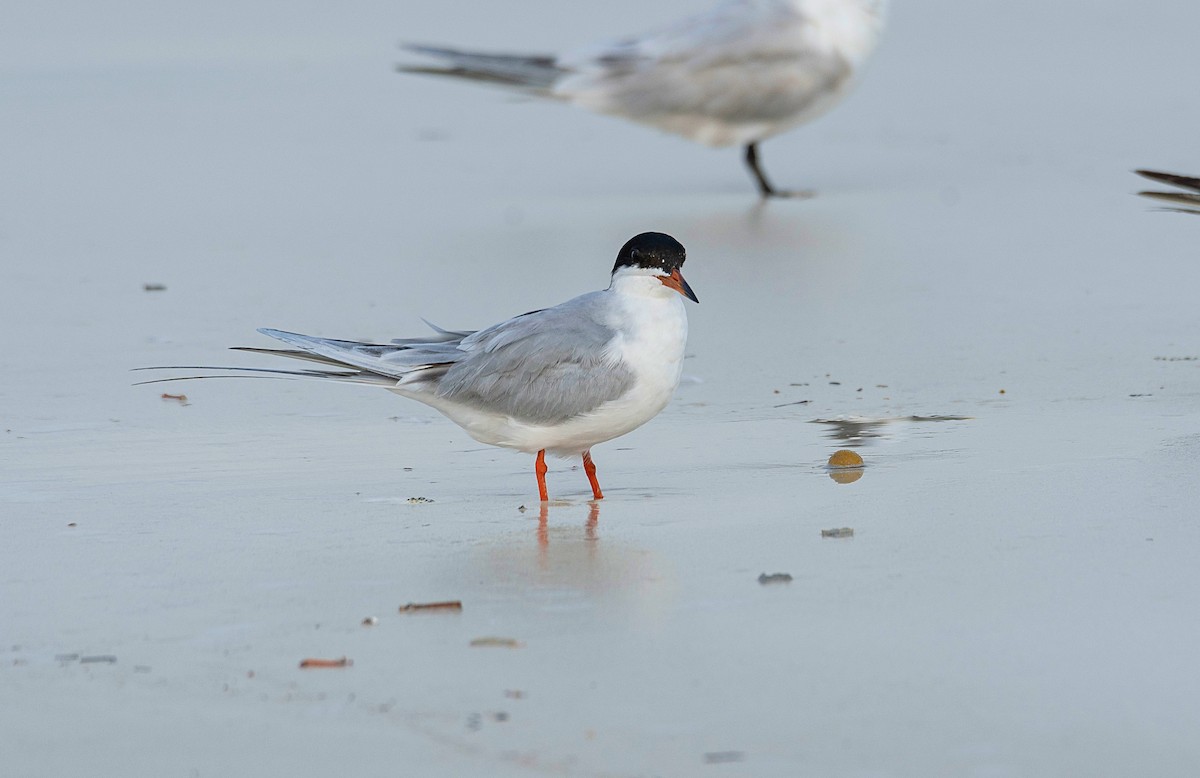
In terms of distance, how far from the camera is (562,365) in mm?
4125

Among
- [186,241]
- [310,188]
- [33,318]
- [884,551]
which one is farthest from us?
[310,188]

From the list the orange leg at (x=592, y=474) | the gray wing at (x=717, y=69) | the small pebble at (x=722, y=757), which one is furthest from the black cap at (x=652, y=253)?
the gray wing at (x=717, y=69)

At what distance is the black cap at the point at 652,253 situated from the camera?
13.8ft

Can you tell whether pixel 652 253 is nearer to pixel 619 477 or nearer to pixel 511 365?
pixel 511 365

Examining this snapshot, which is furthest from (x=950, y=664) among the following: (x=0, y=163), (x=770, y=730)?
(x=0, y=163)

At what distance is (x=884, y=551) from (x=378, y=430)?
5.80 ft

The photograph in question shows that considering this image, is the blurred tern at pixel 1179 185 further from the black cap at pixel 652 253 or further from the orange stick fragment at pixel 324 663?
the orange stick fragment at pixel 324 663

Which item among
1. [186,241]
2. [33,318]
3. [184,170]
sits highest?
[184,170]

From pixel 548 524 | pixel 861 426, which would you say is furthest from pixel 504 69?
pixel 548 524

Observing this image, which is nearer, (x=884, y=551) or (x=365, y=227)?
(x=884, y=551)

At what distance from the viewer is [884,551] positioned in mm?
3408

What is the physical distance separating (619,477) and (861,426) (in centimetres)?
70

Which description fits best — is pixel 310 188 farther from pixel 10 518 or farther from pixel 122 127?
pixel 10 518

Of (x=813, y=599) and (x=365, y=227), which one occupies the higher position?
(x=365, y=227)
